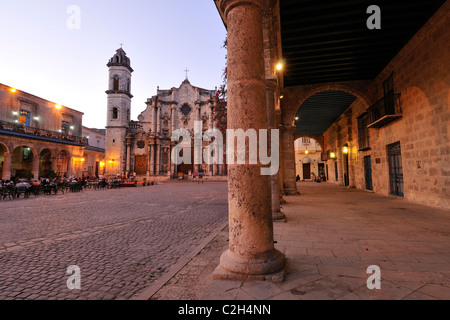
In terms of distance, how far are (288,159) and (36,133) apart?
24793 millimetres

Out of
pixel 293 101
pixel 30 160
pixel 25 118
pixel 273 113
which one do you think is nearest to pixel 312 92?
pixel 293 101

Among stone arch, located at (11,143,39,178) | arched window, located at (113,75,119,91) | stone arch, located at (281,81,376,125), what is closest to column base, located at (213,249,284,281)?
stone arch, located at (281,81,376,125)

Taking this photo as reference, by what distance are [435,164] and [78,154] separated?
32.4m

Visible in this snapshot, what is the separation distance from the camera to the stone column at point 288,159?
11406 mm

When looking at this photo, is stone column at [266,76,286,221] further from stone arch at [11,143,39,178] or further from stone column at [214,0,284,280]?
stone arch at [11,143,39,178]

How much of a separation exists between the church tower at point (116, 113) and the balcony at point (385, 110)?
32.1 metres

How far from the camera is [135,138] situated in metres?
34.7

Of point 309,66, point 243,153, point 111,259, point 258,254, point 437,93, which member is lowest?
point 111,259

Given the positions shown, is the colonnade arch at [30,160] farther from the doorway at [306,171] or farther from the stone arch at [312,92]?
the doorway at [306,171]

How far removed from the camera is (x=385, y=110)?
9539mm

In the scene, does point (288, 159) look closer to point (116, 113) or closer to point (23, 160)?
point (23, 160)

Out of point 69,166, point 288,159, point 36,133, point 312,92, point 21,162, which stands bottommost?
point 288,159

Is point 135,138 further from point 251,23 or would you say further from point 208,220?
point 251,23
